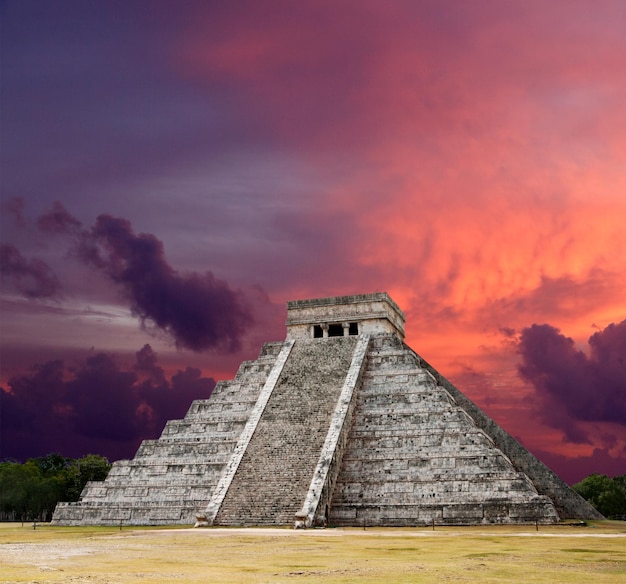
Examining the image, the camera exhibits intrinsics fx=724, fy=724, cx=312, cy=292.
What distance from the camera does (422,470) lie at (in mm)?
24328

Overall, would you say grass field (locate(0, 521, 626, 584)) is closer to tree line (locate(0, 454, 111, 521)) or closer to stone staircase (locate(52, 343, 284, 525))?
stone staircase (locate(52, 343, 284, 525))

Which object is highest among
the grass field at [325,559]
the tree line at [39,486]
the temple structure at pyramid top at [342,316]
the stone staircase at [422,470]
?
the temple structure at pyramid top at [342,316]

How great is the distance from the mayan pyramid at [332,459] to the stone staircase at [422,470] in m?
0.04

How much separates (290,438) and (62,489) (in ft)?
100

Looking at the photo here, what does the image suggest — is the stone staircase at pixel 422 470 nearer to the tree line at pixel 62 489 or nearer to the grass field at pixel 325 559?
the grass field at pixel 325 559

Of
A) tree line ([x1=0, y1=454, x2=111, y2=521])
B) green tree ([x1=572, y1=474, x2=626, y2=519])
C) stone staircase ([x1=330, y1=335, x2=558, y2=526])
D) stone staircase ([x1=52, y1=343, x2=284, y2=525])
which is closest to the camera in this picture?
stone staircase ([x1=330, y1=335, x2=558, y2=526])

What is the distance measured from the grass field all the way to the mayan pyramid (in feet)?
16.5

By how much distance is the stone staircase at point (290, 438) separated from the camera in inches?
928

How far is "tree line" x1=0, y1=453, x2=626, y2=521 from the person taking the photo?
162ft

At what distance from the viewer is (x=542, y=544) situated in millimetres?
14914

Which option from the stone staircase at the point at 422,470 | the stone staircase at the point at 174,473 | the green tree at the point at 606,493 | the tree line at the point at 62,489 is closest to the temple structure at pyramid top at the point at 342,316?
the stone staircase at the point at 174,473

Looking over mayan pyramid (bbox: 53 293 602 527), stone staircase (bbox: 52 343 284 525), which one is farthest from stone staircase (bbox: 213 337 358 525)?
stone staircase (bbox: 52 343 284 525)

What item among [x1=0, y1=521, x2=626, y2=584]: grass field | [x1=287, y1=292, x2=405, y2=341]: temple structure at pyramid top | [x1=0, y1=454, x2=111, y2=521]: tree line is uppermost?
[x1=287, y1=292, x2=405, y2=341]: temple structure at pyramid top

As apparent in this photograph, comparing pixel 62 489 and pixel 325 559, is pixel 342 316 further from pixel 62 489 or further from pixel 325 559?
pixel 62 489
